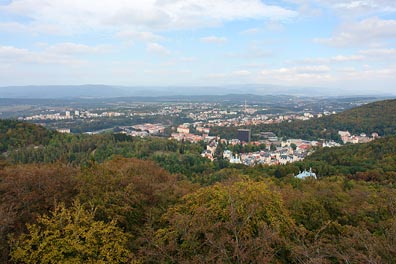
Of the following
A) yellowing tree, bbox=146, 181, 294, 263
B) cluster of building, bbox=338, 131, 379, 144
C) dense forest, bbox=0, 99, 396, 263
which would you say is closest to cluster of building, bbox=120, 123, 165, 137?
cluster of building, bbox=338, 131, 379, 144

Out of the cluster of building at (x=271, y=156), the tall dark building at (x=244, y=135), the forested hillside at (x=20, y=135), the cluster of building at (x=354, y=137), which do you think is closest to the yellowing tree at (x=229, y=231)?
the cluster of building at (x=271, y=156)

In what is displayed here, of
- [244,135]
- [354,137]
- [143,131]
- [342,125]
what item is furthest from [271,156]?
[143,131]

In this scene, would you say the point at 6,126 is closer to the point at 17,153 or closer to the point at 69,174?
the point at 17,153

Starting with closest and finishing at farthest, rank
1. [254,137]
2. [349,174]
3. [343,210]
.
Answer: [343,210] → [349,174] → [254,137]

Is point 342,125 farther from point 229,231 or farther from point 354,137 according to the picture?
point 229,231

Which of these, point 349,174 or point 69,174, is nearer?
→ point 69,174

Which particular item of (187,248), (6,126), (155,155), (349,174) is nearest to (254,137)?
(155,155)
